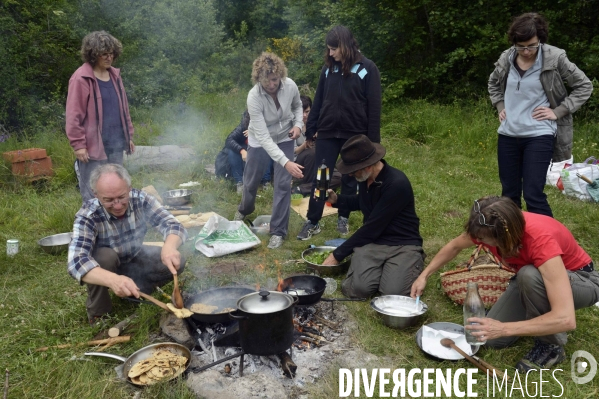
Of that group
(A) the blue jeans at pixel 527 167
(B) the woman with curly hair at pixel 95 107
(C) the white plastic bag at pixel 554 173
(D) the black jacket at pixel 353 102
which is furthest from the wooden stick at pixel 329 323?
(C) the white plastic bag at pixel 554 173

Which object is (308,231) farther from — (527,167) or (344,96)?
(527,167)

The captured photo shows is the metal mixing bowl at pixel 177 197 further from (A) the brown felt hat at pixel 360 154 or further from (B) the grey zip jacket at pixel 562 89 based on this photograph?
(B) the grey zip jacket at pixel 562 89

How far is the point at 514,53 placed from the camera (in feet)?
14.5

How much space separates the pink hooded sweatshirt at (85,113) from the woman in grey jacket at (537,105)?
4.06m

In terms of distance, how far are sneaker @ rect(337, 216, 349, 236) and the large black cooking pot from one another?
2657 mm

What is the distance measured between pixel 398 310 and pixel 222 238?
2.30 metres

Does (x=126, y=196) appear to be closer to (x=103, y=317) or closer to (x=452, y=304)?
(x=103, y=317)

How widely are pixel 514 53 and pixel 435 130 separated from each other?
17.8 ft

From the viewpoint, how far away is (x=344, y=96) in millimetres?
5156

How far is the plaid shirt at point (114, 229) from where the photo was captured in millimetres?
3447

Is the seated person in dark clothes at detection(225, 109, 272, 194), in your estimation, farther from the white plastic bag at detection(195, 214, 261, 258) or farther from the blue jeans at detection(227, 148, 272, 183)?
the white plastic bag at detection(195, 214, 261, 258)

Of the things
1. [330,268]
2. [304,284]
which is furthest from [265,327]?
[330,268]

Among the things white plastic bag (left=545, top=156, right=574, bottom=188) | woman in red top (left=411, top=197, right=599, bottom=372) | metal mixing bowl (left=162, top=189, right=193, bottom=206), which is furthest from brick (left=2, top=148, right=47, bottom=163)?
white plastic bag (left=545, top=156, right=574, bottom=188)

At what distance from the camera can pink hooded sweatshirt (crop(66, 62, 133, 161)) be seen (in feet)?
16.5
